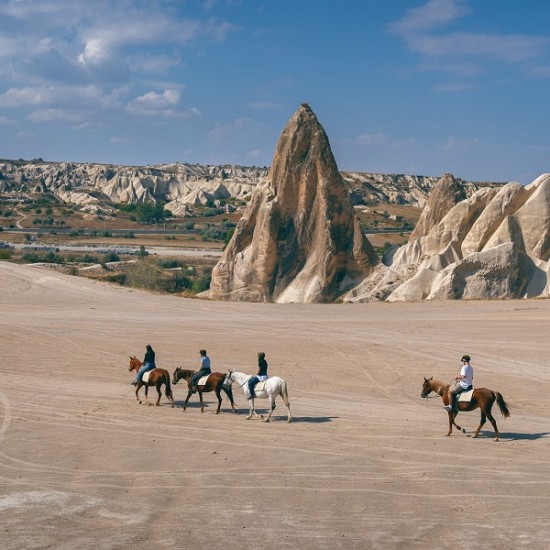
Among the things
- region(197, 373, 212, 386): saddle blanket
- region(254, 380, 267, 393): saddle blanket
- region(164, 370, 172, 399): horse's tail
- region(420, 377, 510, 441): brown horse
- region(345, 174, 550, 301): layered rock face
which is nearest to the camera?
region(420, 377, 510, 441): brown horse

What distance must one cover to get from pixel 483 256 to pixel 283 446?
22.9 m

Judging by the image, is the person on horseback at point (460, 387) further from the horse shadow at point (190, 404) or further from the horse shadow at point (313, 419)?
the horse shadow at point (190, 404)

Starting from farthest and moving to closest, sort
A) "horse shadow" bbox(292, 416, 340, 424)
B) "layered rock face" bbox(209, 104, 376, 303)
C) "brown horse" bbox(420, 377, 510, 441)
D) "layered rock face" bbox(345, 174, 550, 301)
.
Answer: "layered rock face" bbox(209, 104, 376, 303), "layered rock face" bbox(345, 174, 550, 301), "horse shadow" bbox(292, 416, 340, 424), "brown horse" bbox(420, 377, 510, 441)

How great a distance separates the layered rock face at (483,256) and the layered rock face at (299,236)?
161 centimetres

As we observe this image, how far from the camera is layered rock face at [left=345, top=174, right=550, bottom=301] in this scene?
117 ft

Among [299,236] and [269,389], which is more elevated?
[299,236]

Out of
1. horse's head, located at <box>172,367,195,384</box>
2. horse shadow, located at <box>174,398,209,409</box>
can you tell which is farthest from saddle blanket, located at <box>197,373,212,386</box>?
horse shadow, located at <box>174,398,209,409</box>

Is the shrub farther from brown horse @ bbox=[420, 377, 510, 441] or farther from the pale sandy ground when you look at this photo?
brown horse @ bbox=[420, 377, 510, 441]

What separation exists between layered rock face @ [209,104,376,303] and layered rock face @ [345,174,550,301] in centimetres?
161

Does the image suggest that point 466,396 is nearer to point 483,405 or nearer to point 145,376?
point 483,405

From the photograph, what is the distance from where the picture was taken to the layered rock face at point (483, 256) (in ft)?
117

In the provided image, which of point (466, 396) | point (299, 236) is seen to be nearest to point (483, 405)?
point (466, 396)

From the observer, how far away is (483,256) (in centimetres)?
3575

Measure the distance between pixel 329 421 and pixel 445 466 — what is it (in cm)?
381
